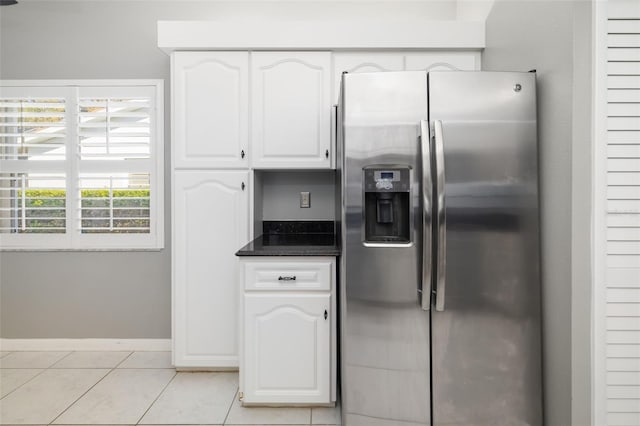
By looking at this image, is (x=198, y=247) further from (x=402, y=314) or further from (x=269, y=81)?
(x=402, y=314)

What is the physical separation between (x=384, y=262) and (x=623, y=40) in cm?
127

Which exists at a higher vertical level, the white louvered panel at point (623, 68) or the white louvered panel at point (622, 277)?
the white louvered panel at point (623, 68)

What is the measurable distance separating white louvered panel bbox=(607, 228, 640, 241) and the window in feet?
8.88

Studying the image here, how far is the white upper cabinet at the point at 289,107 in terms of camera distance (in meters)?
2.45

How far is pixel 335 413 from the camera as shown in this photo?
2.08 meters

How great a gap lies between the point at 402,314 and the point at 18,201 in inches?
117

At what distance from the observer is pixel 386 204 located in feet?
5.92

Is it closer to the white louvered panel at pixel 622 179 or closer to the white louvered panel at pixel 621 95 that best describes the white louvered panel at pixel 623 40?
the white louvered panel at pixel 621 95

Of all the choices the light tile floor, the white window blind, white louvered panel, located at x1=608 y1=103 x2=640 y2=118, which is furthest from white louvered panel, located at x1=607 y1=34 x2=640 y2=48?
the light tile floor

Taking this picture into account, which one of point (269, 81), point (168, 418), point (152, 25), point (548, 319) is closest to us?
point (548, 319)

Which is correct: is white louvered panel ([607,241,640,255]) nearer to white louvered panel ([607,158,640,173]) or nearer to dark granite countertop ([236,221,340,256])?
white louvered panel ([607,158,640,173])

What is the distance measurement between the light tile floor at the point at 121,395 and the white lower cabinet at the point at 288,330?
0.41 ft

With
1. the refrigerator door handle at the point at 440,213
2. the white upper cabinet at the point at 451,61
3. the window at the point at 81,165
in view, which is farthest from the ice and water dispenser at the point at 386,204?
the window at the point at 81,165

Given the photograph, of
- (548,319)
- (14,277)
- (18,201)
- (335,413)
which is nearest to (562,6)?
(548,319)
